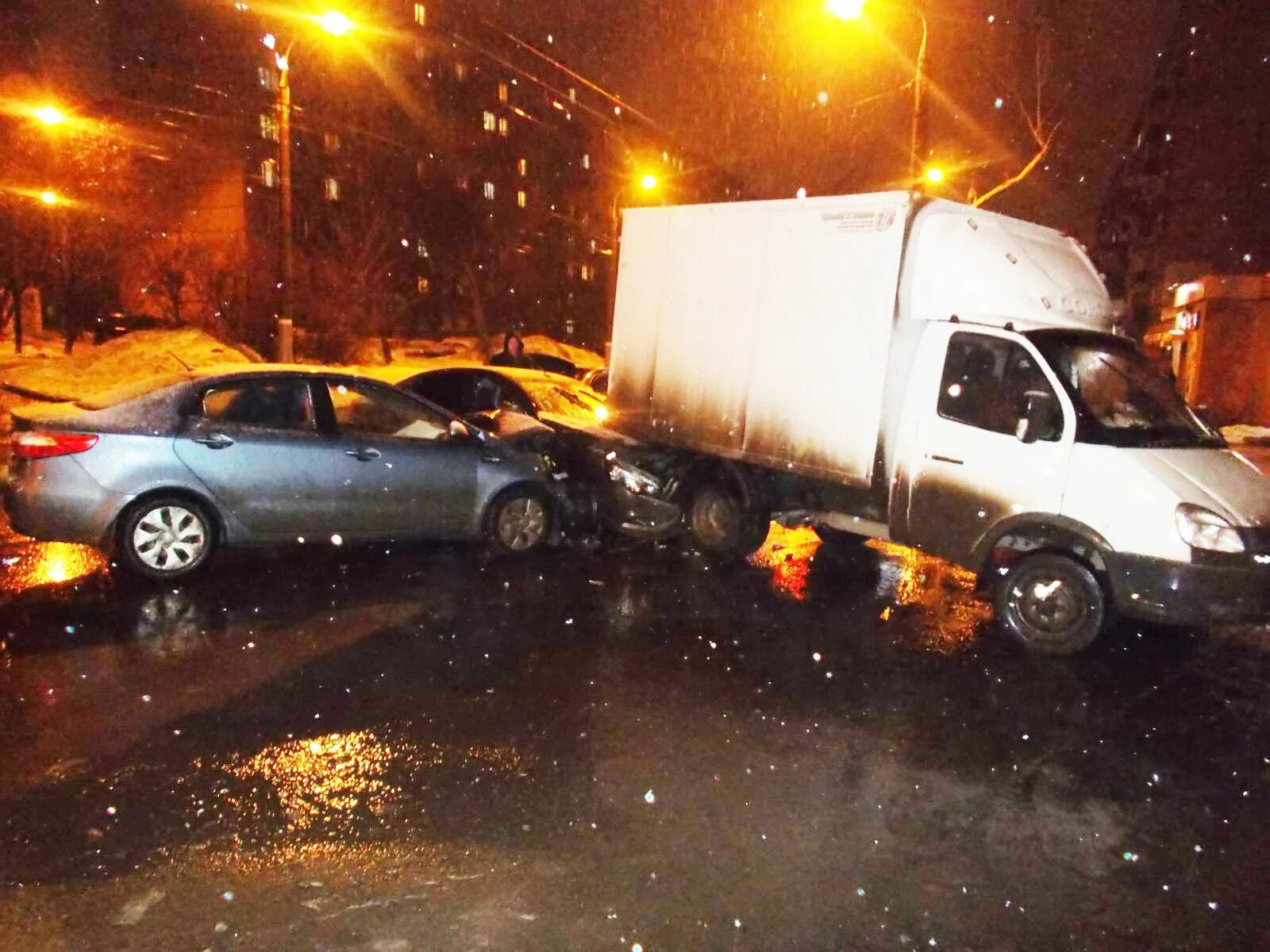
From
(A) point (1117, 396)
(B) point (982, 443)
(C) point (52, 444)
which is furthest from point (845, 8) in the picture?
(C) point (52, 444)

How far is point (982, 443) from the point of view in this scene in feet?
22.0

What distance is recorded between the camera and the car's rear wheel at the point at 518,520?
27.5ft

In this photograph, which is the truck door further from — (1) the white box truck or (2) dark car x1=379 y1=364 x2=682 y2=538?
(2) dark car x1=379 y1=364 x2=682 y2=538

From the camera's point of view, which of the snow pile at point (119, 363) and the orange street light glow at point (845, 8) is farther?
the snow pile at point (119, 363)

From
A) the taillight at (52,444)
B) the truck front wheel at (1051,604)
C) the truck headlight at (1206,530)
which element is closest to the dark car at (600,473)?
the truck front wheel at (1051,604)

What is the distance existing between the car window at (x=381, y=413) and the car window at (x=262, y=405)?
0.81ft

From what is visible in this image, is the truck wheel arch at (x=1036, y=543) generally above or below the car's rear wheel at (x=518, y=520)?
above

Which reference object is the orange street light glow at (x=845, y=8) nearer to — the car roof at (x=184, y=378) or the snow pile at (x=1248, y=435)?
the car roof at (x=184, y=378)

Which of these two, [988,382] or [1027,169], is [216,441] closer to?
[988,382]

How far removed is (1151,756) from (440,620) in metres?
4.18

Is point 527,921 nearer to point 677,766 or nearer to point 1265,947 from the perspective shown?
point 677,766

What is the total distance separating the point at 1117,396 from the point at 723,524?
3325 millimetres

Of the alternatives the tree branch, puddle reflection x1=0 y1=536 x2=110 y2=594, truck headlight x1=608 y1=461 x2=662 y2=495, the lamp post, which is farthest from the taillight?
the tree branch

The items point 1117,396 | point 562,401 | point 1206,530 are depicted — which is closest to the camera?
point 1206,530
